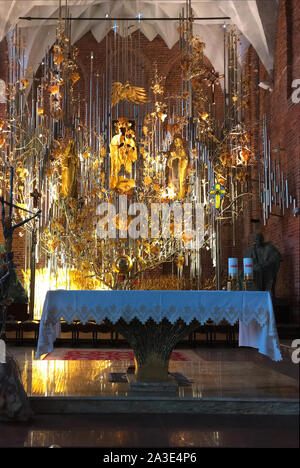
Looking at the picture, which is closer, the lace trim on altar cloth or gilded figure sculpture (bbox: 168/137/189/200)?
the lace trim on altar cloth

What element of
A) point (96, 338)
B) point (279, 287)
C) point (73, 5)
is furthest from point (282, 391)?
point (73, 5)

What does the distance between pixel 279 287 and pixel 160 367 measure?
7.07 meters

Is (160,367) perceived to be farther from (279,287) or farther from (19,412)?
(279,287)

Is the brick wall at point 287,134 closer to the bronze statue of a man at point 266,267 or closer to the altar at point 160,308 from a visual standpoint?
the bronze statue of a man at point 266,267

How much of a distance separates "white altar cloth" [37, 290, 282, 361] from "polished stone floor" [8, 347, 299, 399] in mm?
563

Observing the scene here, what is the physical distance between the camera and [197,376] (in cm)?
596

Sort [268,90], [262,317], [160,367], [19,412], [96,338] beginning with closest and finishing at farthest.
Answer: [19,412] < [262,317] < [160,367] < [96,338] < [268,90]

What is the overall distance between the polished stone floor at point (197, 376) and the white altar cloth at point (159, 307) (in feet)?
1.85

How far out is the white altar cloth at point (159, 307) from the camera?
4.79 m

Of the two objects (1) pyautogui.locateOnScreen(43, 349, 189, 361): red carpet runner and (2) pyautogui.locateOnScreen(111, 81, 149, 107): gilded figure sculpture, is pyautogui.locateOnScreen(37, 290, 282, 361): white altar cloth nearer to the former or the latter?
(1) pyautogui.locateOnScreen(43, 349, 189, 361): red carpet runner

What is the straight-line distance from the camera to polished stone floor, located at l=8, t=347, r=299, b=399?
4949 millimetres

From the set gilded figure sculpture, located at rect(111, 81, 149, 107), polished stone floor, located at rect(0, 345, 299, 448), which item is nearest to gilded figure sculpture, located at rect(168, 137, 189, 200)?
gilded figure sculpture, located at rect(111, 81, 149, 107)

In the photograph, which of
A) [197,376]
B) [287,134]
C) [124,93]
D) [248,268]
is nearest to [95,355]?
[197,376]

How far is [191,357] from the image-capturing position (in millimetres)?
7988
